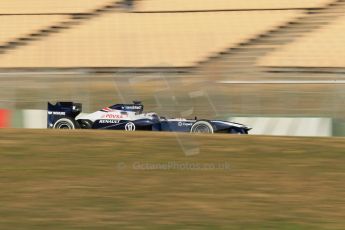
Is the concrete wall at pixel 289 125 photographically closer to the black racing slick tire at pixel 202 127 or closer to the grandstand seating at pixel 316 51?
the black racing slick tire at pixel 202 127

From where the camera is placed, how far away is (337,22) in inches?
872

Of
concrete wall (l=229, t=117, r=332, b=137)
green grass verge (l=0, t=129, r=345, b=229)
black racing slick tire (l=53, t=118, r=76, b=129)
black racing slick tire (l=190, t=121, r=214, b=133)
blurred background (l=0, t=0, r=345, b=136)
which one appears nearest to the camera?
green grass verge (l=0, t=129, r=345, b=229)

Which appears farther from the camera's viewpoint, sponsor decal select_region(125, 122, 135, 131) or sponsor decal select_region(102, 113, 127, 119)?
sponsor decal select_region(102, 113, 127, 119)

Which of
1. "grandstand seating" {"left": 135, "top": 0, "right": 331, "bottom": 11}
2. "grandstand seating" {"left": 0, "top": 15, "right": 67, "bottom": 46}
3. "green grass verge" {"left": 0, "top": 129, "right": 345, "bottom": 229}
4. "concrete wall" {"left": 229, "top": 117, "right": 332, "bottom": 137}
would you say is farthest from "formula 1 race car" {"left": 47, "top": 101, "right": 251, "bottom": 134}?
"grandstand seating" {"left": 0, "top": 15, "right": 67, "bottom": 46}

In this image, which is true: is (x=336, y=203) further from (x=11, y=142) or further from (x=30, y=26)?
(x=30, y=26)

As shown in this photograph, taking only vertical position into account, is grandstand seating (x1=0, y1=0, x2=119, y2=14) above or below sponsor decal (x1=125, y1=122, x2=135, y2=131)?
above

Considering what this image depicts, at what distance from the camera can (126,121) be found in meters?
11.7

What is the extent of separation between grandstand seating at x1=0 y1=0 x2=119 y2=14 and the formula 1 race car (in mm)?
13921

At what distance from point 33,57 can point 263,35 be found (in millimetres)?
7888

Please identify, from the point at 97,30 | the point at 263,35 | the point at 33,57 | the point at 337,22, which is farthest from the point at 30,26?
the point at 337,22

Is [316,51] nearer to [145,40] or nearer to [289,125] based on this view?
[145,40]

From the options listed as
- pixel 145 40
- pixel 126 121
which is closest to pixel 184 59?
pixel 145 40

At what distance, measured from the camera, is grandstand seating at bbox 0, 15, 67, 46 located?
82.7 ft

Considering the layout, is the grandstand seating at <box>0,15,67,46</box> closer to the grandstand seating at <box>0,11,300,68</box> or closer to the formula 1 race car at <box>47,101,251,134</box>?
the grandstand seating at <box>0,11,300,68</box>
